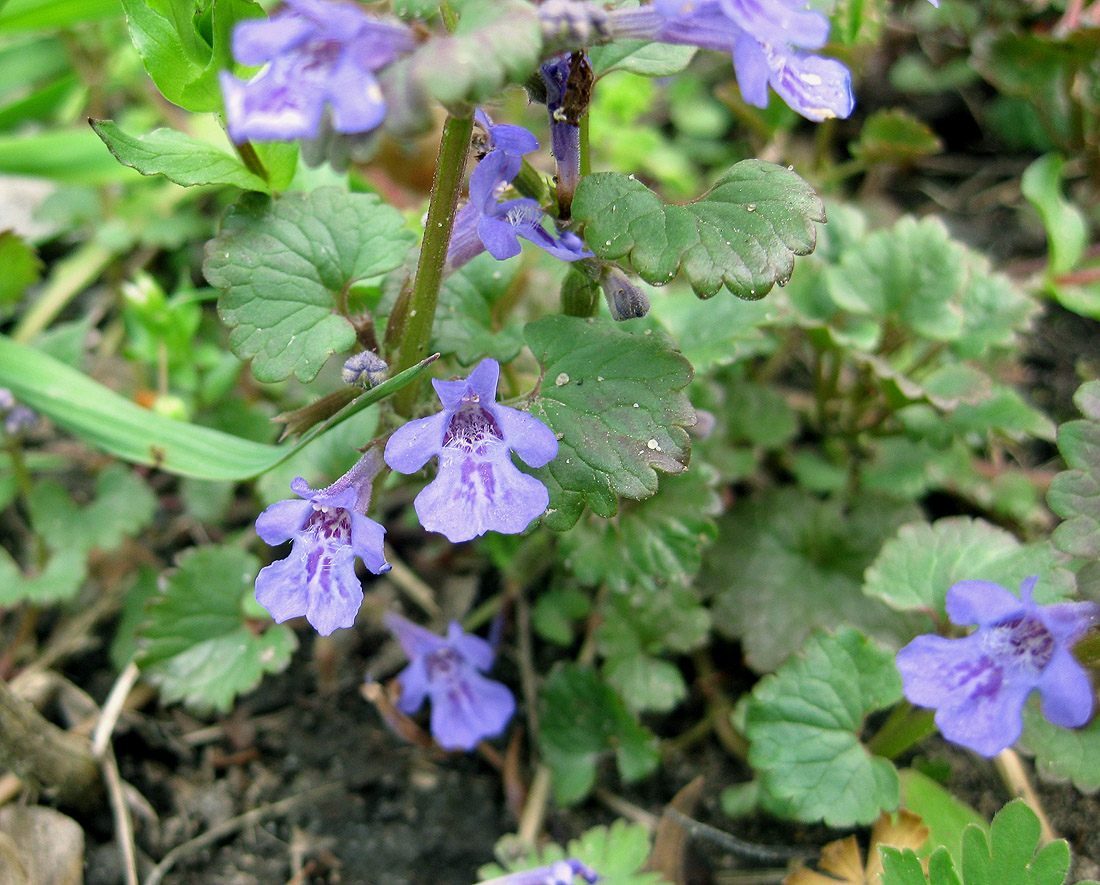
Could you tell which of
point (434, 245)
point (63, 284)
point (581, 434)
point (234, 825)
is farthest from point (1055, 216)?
point (63, 284)

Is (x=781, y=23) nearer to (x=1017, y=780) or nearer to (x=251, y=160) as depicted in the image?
(x=251, y=160)

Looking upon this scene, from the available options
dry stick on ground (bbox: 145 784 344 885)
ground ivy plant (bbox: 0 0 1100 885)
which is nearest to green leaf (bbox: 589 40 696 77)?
ground ivy plant (bbox: 0 0 1100 885)

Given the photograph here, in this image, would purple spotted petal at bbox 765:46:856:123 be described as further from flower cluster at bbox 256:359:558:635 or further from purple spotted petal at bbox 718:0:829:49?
flower cluster at bbox 256:359:558:635

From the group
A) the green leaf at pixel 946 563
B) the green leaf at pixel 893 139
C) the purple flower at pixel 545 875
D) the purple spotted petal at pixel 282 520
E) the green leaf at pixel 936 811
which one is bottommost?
the green leaf at pixel 936 811

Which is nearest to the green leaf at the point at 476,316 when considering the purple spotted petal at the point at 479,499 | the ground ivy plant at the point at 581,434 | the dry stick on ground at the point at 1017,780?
the ground ivy plant at the point at 581,434

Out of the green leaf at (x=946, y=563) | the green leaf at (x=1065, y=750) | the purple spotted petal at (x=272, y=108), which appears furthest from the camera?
the green leaf at (x=946, y=563)

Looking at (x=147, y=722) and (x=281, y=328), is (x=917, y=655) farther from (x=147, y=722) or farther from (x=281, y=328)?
(x=147, y=722)

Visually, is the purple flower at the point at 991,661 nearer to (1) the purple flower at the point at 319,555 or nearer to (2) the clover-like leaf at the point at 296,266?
(1) the purple flower at the point at 319,555
